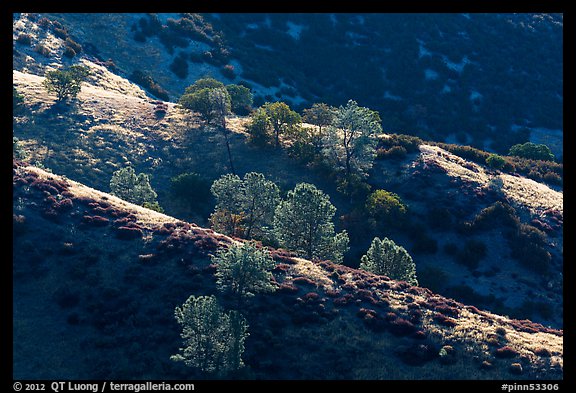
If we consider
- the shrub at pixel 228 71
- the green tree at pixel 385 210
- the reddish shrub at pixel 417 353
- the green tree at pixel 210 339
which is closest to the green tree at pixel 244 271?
the green tree at pixel 210 339

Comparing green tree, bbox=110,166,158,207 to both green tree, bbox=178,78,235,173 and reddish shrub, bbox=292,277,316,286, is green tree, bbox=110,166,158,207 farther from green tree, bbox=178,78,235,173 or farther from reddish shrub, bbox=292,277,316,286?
reddish shrub, bbox=292,277,316,286

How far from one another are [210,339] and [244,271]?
6.67 m

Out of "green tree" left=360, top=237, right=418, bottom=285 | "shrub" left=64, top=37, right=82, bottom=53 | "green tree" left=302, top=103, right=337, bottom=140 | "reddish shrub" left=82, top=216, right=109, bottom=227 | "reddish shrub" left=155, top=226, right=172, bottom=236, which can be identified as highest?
"shrub" left=64, top=37, right=82, bottom=53

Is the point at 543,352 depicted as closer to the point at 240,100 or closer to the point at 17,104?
the point at 17,104

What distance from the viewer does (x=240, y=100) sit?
107250 millimetres

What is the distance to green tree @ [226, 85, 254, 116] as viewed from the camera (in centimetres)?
10575

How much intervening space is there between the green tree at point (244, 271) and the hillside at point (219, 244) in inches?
71.1

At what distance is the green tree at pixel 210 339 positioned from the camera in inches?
1577

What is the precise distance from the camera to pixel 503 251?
74.6m

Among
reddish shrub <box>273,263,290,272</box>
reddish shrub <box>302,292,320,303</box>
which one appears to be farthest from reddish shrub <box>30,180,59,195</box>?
reddish shrub <box>302,292,320,303</box>

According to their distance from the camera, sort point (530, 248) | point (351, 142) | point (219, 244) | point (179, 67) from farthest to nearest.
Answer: point (179, 67) < point (351, 142) < point (530, 248) < point (219, 244)

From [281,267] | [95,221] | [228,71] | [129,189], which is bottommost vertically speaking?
[281,267]

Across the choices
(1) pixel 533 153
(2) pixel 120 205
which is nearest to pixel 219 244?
(2) pixel 120 205

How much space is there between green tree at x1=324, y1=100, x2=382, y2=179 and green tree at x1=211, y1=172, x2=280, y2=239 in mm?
22205
